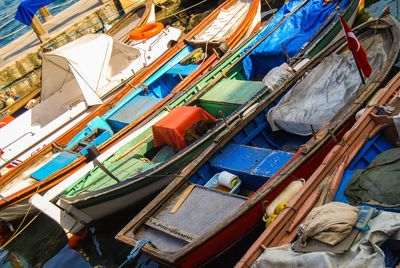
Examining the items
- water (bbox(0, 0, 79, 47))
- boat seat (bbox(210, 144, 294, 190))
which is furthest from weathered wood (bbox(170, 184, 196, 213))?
water (bbox(0, 0, 79, 47))

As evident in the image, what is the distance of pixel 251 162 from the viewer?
23.8 ft

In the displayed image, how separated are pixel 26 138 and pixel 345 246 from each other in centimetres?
1005

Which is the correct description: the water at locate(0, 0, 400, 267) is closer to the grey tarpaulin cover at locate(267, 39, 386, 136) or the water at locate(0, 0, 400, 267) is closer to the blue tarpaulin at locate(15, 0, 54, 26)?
the grey tarpaulin cover at locate(267, 39, 386, 136)

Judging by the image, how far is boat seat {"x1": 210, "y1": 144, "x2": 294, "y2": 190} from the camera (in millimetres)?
6910

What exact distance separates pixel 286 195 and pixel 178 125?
3.40 metres

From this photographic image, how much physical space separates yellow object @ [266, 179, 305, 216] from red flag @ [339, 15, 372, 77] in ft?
7.94

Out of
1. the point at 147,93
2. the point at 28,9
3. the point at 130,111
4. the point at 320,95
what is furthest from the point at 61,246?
the point at 28,9

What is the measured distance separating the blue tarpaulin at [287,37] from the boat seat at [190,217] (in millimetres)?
5679

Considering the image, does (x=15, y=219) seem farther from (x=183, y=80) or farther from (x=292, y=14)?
(x=292, y=14)

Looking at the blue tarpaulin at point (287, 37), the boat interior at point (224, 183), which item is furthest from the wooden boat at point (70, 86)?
the boat interior at point (224, 183)

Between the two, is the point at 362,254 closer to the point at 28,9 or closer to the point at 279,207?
the point at 279,207

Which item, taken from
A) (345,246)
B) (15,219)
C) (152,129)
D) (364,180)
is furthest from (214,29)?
(345,246)

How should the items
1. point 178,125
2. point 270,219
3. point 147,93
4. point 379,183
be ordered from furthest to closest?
1. point 147,93
2. point 178,125
3. point 270,219
4. point 379,183

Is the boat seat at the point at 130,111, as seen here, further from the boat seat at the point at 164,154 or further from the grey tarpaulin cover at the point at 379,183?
the grey tarpaulin cover at the point at 379,183
